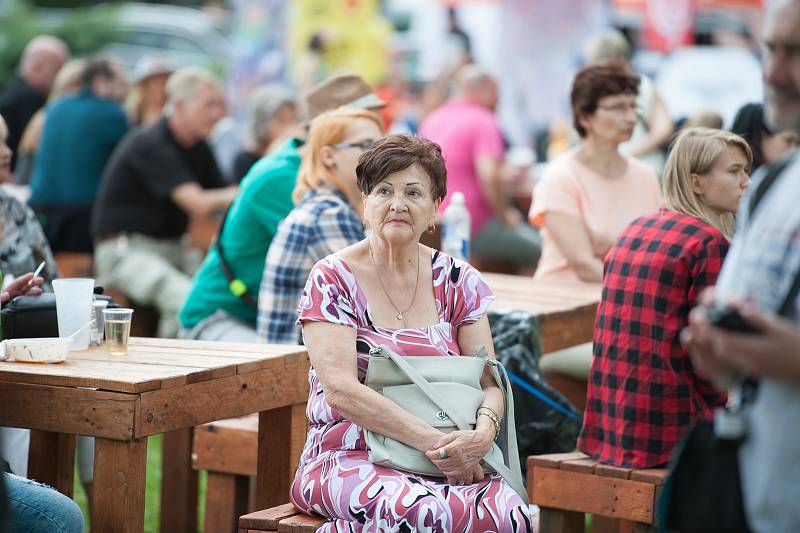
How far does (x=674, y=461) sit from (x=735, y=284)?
14.6 inches

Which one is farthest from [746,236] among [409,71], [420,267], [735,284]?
[409,71]

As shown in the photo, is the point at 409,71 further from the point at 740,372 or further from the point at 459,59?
the point at 740,372

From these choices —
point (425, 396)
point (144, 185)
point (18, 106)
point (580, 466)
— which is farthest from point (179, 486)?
point (18, 106)

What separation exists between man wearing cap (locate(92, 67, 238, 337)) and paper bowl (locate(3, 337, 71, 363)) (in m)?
3.25

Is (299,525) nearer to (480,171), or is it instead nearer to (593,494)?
(593,494)

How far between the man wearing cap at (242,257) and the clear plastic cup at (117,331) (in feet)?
3.70

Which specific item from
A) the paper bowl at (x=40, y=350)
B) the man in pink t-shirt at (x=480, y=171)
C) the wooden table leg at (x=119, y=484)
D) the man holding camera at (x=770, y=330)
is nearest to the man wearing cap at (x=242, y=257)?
the paper bowl at (x=40, y=350)

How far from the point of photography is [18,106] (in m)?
9.87

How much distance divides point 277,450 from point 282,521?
2.34 ft

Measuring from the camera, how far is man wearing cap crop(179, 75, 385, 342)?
473cm

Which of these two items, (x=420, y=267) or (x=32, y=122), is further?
(x=32, y=122)

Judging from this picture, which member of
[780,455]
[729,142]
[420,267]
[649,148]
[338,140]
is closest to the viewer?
[780,455]

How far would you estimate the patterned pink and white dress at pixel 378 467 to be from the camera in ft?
9.95

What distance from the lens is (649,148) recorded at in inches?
278
